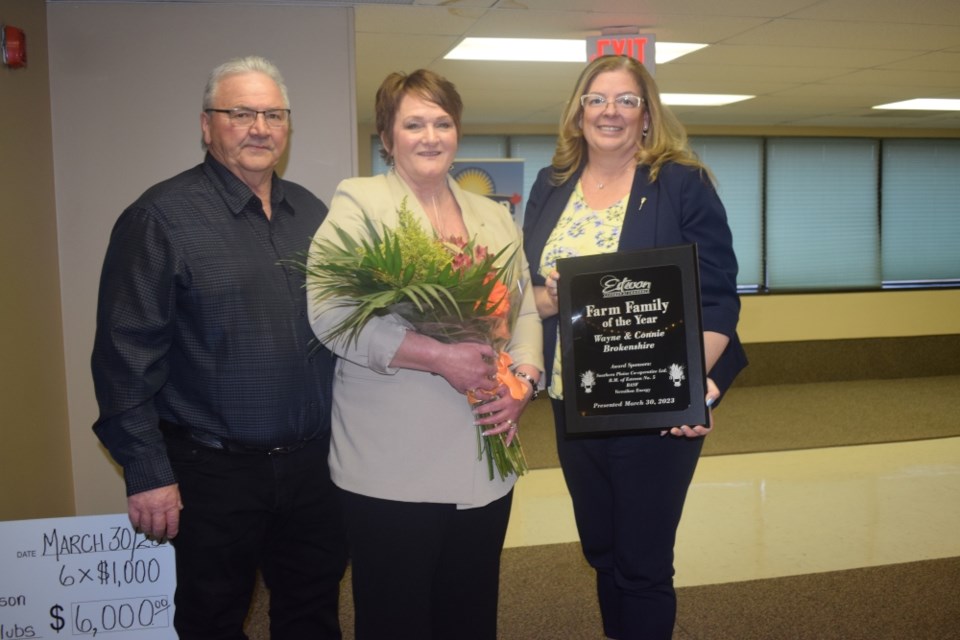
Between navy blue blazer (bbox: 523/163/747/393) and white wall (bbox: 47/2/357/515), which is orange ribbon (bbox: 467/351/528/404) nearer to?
navy blue blazer (bbox: 523/163/747/393)

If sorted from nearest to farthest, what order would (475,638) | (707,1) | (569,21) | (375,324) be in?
(375,324) → (475,638) → (707,1) → (569,21)

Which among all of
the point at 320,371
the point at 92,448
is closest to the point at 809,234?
the point at 92,448

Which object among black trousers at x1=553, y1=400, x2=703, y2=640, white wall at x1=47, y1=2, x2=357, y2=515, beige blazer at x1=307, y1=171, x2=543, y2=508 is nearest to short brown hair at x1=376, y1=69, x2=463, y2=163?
beige blazer at x1=307, y1=171, x2=543, y2=508

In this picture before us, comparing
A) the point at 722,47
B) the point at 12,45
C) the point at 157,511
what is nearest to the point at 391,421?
the point at 157,511

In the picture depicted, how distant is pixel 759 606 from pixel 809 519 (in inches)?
48.4

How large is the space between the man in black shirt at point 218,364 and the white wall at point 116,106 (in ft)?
6.57

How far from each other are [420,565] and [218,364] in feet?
2.02

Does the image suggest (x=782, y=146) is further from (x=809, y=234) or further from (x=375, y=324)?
(x=375, y=324)

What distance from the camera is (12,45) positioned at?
2969mm

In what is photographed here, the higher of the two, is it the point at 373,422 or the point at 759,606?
the point at 373,422

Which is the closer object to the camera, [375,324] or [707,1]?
[375,324]

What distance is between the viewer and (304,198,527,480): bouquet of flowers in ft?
5.12

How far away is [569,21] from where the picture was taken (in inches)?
179

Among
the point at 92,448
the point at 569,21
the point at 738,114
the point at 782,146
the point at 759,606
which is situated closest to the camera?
the point at 759,606
